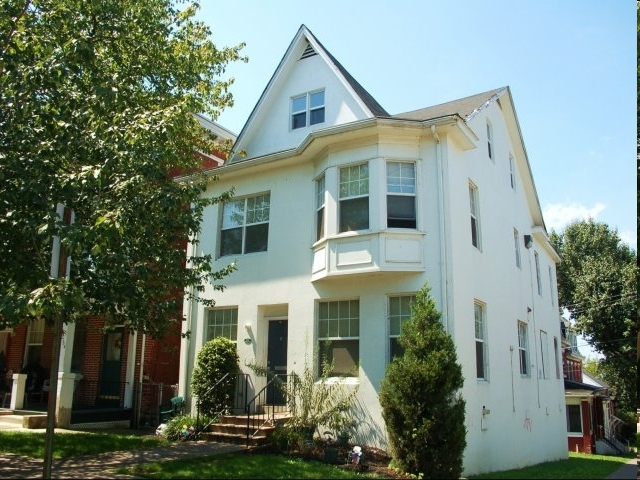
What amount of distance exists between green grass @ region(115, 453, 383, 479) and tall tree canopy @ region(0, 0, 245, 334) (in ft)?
9.27

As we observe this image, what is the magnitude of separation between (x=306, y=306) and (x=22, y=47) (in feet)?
26.0

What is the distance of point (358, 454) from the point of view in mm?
10461

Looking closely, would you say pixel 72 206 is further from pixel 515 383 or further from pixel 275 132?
pixel 515 383

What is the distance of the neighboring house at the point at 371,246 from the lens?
40.8 feet

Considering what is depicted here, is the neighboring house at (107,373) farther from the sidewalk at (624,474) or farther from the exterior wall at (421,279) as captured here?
the sidewalk at (624,474)

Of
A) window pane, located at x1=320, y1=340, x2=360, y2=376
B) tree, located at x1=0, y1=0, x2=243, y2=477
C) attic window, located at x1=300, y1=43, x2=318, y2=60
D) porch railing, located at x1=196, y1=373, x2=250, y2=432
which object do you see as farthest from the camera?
attic window, located at x1=300, y1=43, x2=318, y2=60

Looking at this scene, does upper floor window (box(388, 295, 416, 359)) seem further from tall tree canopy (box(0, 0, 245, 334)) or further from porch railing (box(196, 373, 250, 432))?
tall tree canopy (box(0, 0, 245, 334))

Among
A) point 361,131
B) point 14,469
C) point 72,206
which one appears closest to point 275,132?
point 361,131

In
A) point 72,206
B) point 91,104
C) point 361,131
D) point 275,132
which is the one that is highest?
point 275,132

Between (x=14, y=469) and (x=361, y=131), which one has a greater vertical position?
(x=361, y=131)

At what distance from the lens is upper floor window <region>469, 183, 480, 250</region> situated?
14.5 meters

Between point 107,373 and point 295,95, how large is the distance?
33.9 feet

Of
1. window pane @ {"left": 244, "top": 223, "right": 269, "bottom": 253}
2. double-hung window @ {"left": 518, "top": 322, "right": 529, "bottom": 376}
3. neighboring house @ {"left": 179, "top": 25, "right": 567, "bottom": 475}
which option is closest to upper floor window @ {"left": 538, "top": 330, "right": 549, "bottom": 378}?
neighboring house @ {"left": 179, "top": 25, "right": 567, "bottom": 475}

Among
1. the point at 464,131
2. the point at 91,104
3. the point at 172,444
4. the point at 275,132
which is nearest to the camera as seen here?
the point at 91,104
